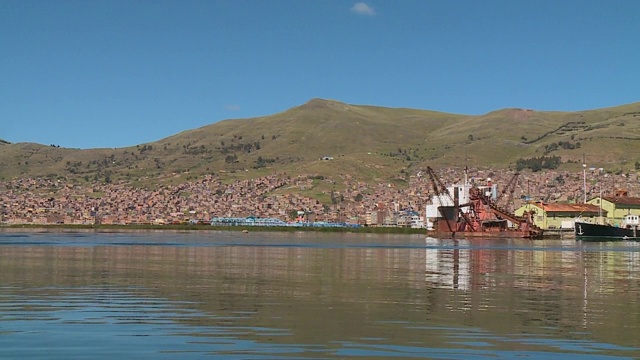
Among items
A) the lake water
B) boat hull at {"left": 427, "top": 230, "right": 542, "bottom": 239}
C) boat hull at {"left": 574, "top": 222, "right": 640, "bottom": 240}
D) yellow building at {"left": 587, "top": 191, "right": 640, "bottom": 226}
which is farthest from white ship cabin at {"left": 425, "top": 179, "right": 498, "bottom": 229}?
the lake water

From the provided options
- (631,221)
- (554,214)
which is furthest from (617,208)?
(554,214)

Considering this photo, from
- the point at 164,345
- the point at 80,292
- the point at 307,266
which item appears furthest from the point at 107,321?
the point at 307,266

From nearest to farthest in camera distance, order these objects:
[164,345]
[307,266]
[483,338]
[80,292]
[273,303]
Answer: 1. [164,345]
2. [483,338]
3. [273,303]
4. [80,292]
5. [307,266]

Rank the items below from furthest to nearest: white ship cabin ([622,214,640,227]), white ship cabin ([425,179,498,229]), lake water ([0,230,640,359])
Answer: white ship cabin ([425,179,498,229]) → white ship cabin ([622,214,640,227]) → lake water ([0,230,640,359])

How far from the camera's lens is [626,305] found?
1206 inches

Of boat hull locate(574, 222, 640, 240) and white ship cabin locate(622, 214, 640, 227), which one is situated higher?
white ship cabin locate(622, 214, 640, 227)

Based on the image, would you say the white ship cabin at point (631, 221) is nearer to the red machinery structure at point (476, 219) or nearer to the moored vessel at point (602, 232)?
the moored vessel at point (602, 232)

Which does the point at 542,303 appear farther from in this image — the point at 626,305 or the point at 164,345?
the point at 164,345

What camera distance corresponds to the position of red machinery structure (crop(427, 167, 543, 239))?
531 ft

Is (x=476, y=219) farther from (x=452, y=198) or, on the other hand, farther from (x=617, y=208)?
(x=617, y=208)

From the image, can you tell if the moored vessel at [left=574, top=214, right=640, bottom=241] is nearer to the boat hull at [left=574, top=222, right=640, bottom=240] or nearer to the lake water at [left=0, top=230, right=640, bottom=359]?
the boat hull at [left=574, top=222, right=640, bottom=240]

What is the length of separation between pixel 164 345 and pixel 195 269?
93.2 feet

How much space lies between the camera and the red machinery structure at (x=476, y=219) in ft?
531

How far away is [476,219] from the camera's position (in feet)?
559
